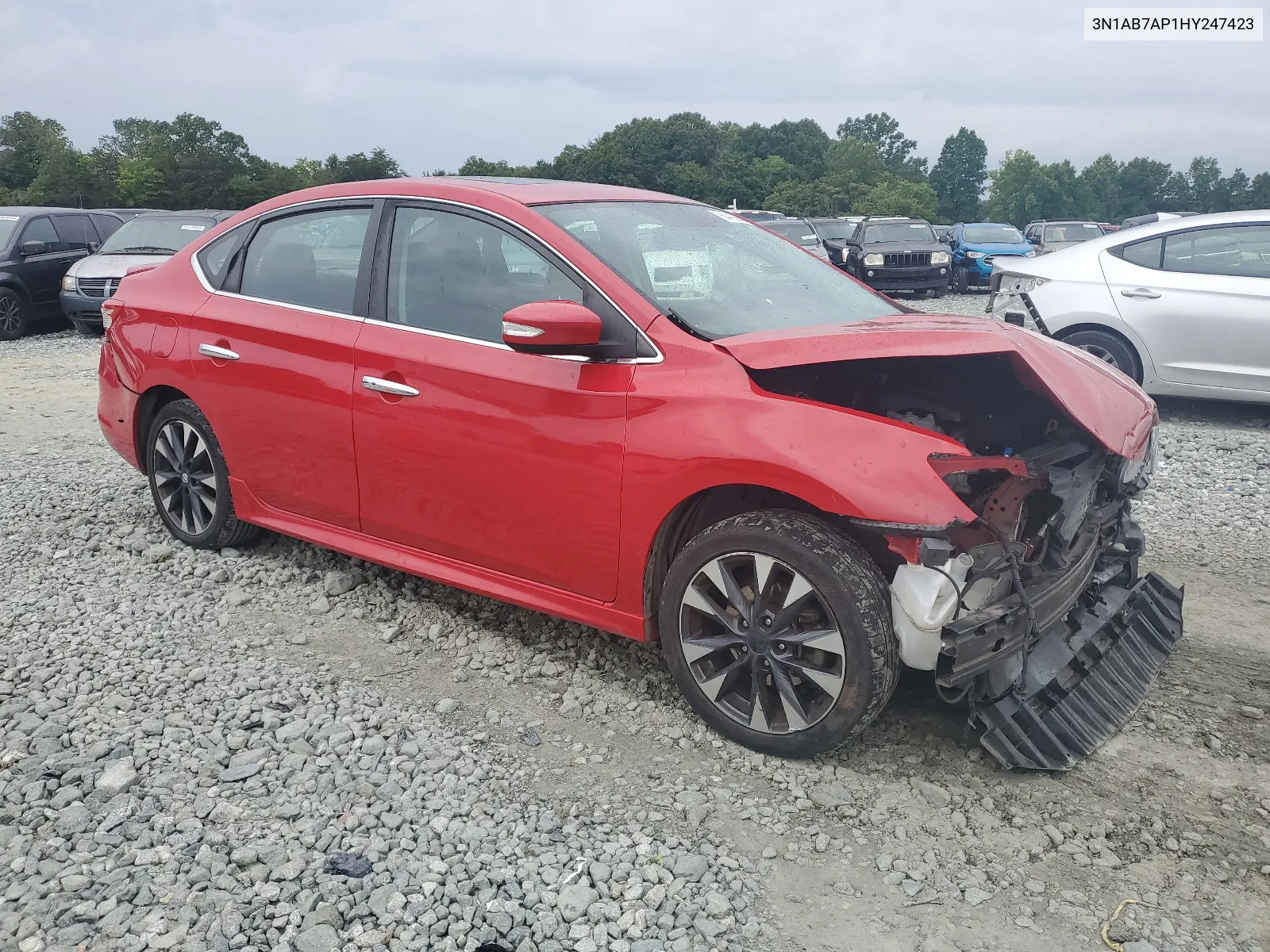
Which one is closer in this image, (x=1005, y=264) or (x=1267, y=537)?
(x=1267, y=537)

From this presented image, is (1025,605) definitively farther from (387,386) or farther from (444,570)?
(387,386)

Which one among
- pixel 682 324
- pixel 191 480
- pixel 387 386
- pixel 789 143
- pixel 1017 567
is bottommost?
pixel 191 480

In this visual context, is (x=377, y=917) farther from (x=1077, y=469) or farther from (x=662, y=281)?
(x=1077, y=469)

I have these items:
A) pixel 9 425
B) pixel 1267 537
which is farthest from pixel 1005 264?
pixel 9 425

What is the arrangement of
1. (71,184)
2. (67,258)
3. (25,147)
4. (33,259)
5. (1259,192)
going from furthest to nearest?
(1259,192)
(25,147)
(71,184)
(67,258)
(33,259)

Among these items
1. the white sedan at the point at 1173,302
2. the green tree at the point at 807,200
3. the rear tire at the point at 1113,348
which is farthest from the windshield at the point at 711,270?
the green tree at the point at 807,200

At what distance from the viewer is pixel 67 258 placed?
14.5 meters

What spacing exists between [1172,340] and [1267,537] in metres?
2.69

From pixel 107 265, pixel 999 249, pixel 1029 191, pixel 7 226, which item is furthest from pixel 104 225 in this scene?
pixel 1029 191

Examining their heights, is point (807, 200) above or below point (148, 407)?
above

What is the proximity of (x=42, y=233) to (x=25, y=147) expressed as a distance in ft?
168

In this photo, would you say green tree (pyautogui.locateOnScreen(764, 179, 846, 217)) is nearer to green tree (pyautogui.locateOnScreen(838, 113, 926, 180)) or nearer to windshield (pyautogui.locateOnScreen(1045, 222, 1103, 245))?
windshield (pyautogui.locateOnScreen(1045, 222, 1103, 245))

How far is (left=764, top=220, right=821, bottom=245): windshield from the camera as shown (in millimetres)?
19859

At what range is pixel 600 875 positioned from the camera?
2650 mm
